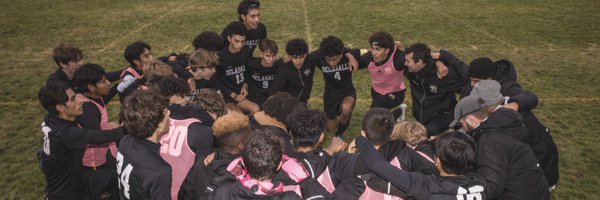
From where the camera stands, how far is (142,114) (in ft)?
11.5

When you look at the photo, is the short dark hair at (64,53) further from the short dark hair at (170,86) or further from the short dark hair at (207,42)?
the short dark hair at (170,86)

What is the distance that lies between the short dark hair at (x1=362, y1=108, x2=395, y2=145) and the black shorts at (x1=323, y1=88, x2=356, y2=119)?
399cm

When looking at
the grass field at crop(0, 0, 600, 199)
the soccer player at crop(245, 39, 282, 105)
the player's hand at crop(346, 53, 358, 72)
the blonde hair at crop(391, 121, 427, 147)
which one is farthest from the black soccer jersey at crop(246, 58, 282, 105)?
the blonde hair at crop(391, 121, 427, 147)

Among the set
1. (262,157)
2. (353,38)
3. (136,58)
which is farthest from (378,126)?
(353,38)

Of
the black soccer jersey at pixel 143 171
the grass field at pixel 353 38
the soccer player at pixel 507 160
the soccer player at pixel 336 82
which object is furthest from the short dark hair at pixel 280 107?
the grass field at pixel 353 38

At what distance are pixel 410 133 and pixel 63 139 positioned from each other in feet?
11.9

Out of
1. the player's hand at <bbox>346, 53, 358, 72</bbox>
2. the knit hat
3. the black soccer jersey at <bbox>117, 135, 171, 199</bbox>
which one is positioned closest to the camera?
the black soccer jersey at <bbox>117, 135, 171, 199</bbox>

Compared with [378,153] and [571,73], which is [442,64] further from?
[571,73]

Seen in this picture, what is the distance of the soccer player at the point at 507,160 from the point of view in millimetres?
3428

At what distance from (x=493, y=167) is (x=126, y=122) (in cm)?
314

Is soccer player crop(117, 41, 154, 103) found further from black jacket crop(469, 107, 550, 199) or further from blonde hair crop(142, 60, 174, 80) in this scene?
black jacket crop(469, 107, 550, 199)

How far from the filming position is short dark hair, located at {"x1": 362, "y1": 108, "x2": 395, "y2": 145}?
3471mm

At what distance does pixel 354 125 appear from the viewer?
26.8 ft

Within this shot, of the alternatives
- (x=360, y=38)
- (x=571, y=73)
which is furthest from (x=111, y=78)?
(x=571, y=73)
